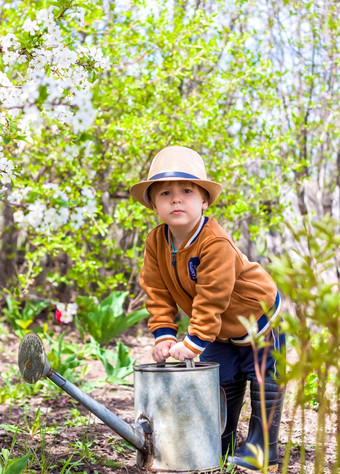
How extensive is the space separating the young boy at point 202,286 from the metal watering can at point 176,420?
0.41ft

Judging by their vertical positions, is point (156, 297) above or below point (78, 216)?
below

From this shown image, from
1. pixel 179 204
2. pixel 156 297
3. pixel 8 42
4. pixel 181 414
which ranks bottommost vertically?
pixel 181 414

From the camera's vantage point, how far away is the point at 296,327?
1.02 metres

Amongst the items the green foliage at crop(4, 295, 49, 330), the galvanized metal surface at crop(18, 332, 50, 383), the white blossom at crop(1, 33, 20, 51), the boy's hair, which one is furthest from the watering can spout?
the green foliage at crop(4, 295, 49, 330)

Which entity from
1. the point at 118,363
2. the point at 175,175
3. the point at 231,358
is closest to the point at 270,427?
the point at 231,358

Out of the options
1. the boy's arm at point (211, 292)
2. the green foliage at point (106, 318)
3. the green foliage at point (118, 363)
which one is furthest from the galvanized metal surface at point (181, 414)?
the green foliage at point (106, 318)

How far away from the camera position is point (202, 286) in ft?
6.59

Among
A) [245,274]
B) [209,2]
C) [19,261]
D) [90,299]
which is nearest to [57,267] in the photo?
[19,261]

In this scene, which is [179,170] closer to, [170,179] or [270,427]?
[170,179]

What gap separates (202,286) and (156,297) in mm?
341

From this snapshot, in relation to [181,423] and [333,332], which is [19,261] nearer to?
[181,423]

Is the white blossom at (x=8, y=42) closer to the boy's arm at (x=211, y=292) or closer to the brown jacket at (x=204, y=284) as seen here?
the brown jacket at (x=204, y=284)

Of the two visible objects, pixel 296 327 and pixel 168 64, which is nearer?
pixel 296 327

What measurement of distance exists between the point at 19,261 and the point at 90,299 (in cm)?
134
